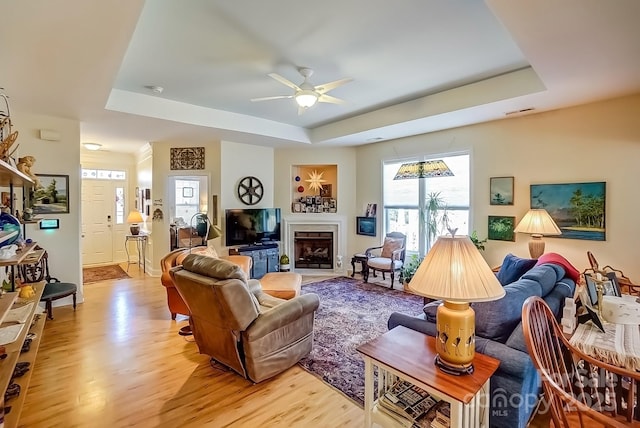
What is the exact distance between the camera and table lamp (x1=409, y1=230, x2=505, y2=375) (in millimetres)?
1460

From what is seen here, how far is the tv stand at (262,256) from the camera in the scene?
5.64m

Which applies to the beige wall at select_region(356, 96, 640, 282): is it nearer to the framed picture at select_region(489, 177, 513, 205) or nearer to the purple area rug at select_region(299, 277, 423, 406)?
the framed picture at select_region(489, 177, 513, 205)

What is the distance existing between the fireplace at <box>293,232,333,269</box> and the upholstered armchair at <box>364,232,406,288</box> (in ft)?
3.22

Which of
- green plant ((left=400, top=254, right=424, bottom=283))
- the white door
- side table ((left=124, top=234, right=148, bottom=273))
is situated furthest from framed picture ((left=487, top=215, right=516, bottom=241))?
the white door

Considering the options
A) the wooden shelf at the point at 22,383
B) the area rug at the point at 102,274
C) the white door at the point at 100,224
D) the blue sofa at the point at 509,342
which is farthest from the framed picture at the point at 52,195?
the blue sofa at the point at 509,342

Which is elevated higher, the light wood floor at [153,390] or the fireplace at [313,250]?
the fireplace at [313,250]

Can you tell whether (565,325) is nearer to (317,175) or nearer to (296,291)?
(296,291)

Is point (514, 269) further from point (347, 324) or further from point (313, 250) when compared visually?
point (313, 250)

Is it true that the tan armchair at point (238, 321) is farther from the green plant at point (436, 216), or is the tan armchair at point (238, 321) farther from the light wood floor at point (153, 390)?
the green plant at point (436, 216)

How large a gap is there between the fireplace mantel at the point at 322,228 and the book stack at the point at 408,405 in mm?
4642

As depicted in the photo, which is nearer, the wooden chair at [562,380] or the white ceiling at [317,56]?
the wooden chair at [562,380]

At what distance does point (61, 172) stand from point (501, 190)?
20.3 feet

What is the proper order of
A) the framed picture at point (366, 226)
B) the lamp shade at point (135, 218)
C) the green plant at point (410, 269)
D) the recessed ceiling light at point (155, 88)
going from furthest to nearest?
the lamp shade at point (135, 218)
the framed picture at point (366, 226)
the green plant at point (410, 269)
the recessed ceiling light at point (155, 88)

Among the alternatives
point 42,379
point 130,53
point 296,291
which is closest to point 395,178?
point 296,291
